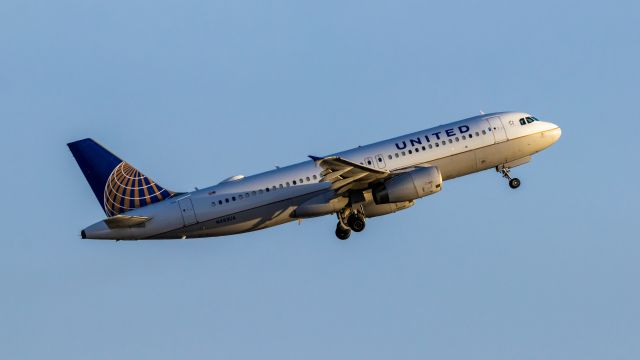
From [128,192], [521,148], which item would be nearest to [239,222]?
[128,192]

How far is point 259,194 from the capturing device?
59750mm

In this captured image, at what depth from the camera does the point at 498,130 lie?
6291 cm

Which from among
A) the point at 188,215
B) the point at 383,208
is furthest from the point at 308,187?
the point at 188,215

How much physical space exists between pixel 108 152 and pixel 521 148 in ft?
82.3

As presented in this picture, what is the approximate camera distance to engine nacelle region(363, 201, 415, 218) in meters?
63.2

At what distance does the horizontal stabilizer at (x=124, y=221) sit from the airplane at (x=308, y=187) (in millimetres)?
56

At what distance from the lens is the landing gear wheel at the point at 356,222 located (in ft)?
202

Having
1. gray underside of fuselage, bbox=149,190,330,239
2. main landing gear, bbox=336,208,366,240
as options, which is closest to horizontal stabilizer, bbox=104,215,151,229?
gray underside of fuselage, bbox=149,190,330,239

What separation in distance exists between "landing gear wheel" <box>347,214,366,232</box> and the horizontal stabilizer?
39.1ft

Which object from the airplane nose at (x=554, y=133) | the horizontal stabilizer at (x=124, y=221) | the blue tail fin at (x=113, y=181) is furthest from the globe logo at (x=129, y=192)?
the airplane nose at (x=554, y=133)

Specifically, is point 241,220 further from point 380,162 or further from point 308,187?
point 380,162

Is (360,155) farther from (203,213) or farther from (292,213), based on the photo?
(203,213)

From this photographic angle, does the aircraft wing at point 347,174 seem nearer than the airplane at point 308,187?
Yes

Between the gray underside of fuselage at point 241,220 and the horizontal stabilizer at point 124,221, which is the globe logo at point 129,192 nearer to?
the horizontal stabilizer at point 124,221
